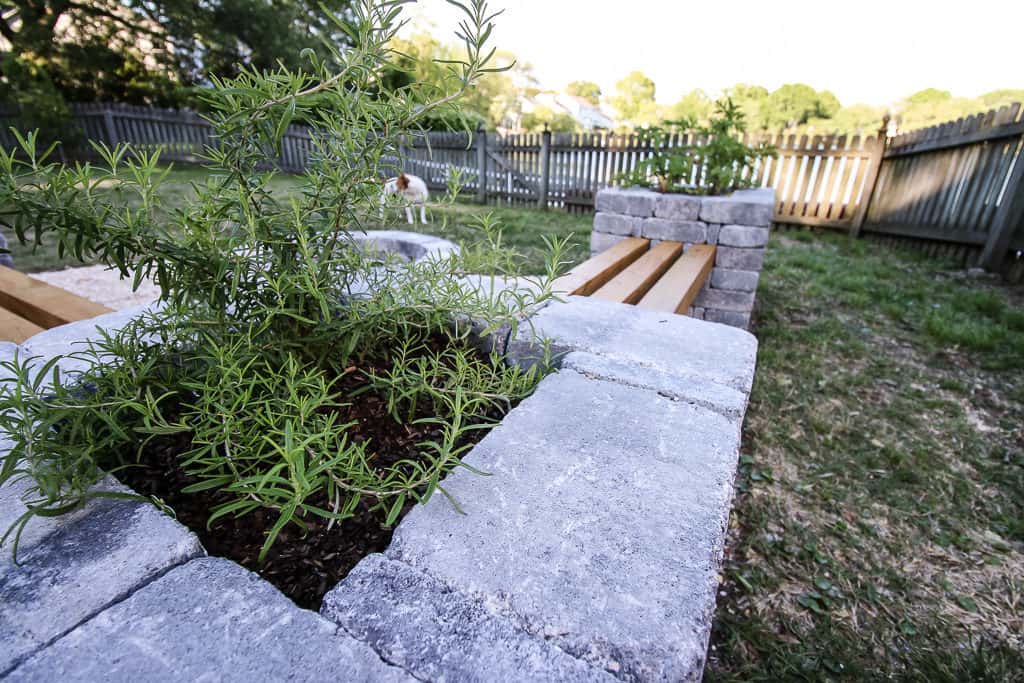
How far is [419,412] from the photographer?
116cm

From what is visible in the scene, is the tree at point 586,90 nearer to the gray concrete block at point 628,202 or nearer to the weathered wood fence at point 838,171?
the weathered wood fence at point 838,171

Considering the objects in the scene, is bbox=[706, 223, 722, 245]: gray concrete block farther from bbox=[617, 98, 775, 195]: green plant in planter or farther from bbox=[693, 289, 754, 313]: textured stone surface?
bbox=[617, 98, 775, 195]: green plant in planter

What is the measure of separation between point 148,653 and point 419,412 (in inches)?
26.0

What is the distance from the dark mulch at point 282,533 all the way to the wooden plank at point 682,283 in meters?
1.32

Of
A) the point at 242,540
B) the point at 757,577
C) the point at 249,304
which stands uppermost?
the point at 249,304

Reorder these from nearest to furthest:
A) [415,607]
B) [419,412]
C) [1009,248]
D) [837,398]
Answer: [415,607]
[419,412]
[837,398]
[1009,248]

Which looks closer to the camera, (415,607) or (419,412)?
(415,607)

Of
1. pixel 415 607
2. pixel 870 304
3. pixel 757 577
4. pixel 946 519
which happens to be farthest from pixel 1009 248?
pixel 415 607

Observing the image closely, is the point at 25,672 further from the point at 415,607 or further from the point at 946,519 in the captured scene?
the point at 946,519

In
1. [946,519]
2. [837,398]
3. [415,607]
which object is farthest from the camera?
[837,398]

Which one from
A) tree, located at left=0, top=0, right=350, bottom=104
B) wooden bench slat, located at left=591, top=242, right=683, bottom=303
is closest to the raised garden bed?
wooden bench slat, located at left=591, top=242, right=683, bottom=303

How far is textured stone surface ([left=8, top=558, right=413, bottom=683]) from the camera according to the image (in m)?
0.54

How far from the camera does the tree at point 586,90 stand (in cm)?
6412

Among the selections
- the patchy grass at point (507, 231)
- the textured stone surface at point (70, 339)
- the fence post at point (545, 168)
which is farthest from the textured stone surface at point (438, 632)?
the fence post at point (545, 168)
